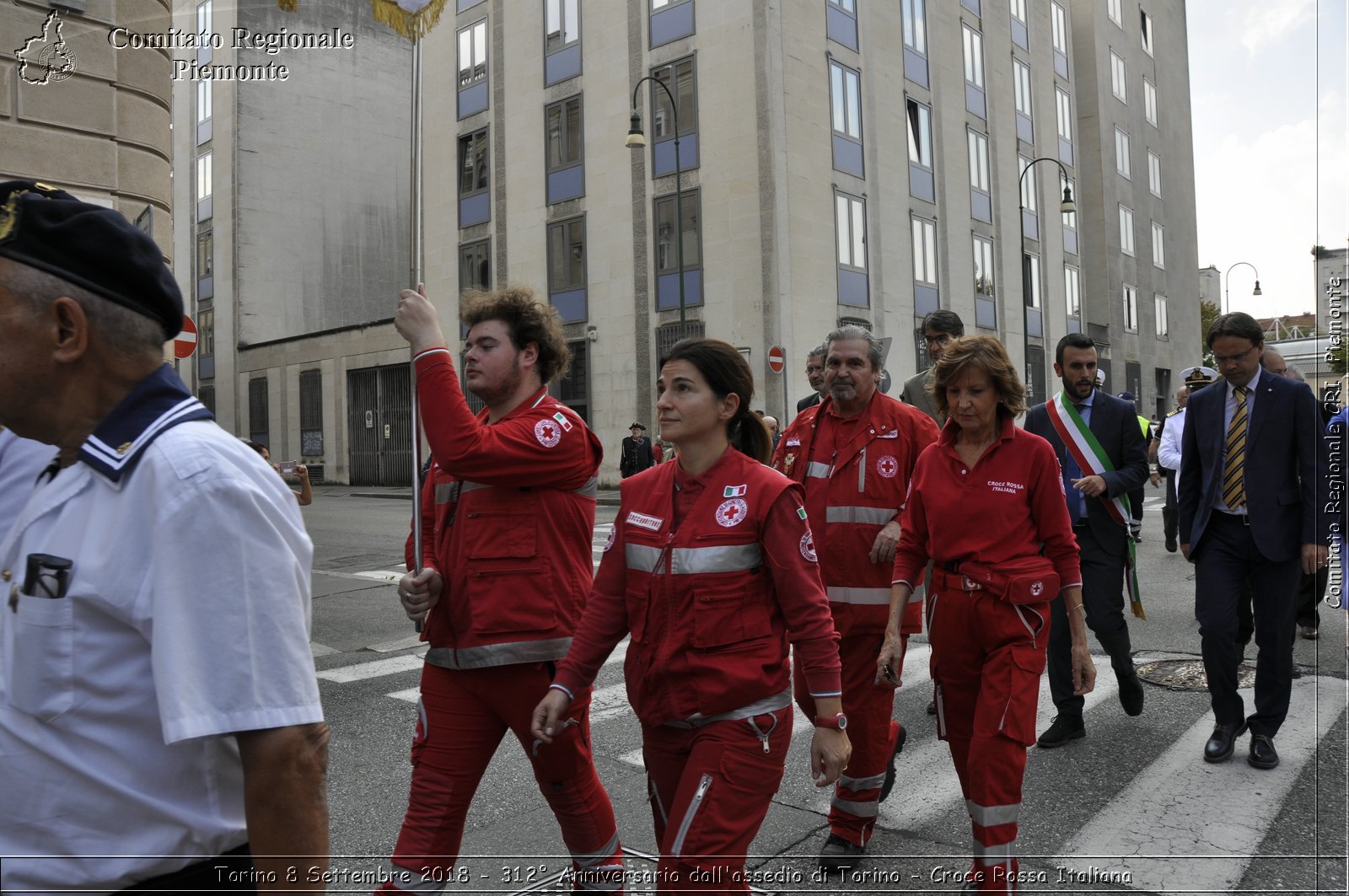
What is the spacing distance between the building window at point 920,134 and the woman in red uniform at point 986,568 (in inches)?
1135

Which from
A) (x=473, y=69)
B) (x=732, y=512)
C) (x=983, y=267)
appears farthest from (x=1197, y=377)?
A: (x=473, y=69)

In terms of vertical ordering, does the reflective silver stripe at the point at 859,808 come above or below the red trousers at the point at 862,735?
below

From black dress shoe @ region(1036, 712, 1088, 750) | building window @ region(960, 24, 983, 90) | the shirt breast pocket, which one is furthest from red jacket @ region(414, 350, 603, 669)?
building window @ region(960, 24, 983, 90)

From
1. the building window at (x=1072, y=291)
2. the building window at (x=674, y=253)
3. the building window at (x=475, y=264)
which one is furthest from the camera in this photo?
the building window at (x=1072, y=291)

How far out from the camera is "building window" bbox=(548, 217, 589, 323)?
2925 centimetres

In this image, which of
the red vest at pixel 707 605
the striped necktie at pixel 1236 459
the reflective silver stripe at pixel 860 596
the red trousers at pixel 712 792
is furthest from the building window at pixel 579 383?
the red trousers at pixel 712 792

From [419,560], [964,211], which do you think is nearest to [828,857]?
[419,560]

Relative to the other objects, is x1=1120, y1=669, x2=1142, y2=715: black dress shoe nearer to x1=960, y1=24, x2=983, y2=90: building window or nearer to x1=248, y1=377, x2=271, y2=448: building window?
x1=960, y1=24, x2=983, y2=90: building window

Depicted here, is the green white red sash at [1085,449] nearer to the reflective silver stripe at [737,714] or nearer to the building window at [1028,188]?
the reflective silver stripe at [737,714]

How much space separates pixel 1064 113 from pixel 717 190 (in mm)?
22958

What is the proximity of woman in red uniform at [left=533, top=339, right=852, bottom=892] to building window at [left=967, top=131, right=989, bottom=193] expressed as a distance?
110 feet

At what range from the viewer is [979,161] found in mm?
34438

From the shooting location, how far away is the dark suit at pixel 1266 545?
5152 mm

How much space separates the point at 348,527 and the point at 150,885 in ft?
63.5
